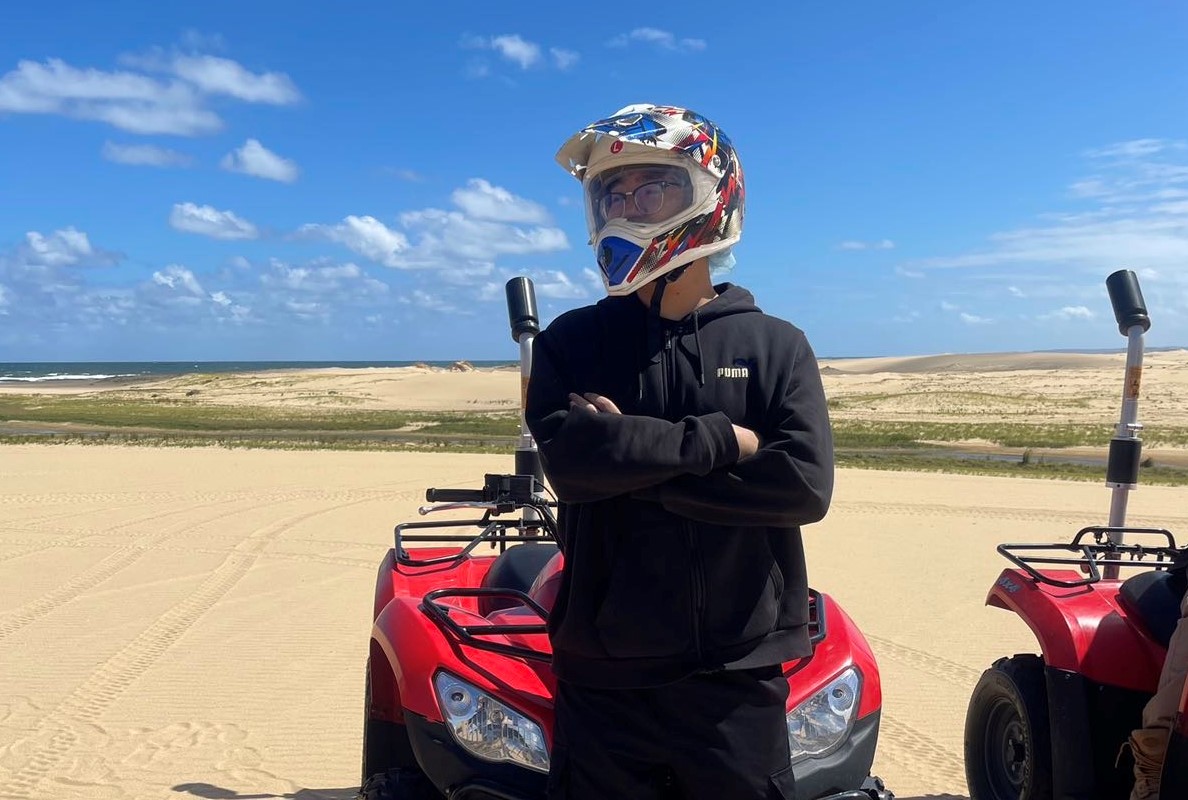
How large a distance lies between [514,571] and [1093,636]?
7.07ft

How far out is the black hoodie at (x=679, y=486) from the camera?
2.03 m

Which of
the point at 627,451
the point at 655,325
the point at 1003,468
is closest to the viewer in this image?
the point at 627,451

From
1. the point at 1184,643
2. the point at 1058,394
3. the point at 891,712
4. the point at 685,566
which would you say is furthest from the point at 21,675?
the point at 1058,394

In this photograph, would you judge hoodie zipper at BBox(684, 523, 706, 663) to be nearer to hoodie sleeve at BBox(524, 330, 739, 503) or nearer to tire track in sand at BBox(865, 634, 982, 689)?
hoodie sleeve at BBox(524, 330, 739, 503)

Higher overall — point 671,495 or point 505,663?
point 671,495

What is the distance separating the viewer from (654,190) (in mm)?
2275

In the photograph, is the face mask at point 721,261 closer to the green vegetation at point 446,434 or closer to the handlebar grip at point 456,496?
the handlebar grip at point 456,496

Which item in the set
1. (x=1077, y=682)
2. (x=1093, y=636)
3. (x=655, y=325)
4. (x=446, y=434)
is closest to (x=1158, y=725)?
(x=1077, y=682)

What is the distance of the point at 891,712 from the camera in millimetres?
5789

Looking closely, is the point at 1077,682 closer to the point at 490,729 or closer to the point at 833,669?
the point at 833,669

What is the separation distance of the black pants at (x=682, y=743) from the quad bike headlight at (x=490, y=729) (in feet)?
1.33

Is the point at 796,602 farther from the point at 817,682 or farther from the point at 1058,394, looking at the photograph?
the point at 1058,394

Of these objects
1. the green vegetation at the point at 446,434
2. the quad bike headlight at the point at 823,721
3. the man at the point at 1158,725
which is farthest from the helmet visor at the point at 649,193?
the green vegetation at the point at 446,434

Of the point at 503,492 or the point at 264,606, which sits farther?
the point at 264,606
